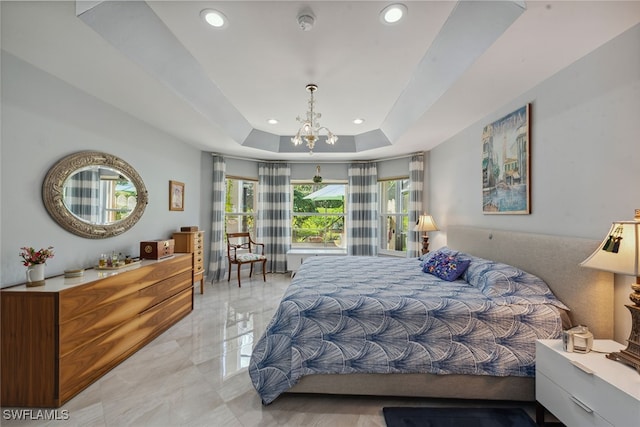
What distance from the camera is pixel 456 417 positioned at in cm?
170

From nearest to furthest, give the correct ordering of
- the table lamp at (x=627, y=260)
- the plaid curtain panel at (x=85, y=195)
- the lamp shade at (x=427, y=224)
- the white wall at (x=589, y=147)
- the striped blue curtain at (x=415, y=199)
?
the table lamp at (x=627, y=260) < the white wall at (x=589, y=147) < the plaid curtain panel at (x=85, y=195) < the lamp shade at (x=427, y=224) < the striped blue curtain at (x=415, y=199)

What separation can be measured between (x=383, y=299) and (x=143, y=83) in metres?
2.73

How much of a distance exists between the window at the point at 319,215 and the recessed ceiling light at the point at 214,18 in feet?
12.8

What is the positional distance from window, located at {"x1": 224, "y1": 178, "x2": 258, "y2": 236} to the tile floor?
2.86 metres

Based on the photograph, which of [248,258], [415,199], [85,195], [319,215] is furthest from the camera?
[319,215]

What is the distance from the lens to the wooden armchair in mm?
4727

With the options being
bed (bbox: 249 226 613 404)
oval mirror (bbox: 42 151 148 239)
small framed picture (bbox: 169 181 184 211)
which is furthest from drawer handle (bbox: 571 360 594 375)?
small framed picture (bbox: 169 181 184 211)

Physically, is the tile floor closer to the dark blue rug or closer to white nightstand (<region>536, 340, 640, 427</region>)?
the dark blue rug

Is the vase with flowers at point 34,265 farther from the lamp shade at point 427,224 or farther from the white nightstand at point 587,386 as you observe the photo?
the lamp shade at point 427,224

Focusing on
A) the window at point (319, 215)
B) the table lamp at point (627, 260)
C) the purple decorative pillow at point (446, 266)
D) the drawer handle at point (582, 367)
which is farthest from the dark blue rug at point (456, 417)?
the window at point (319, 215)

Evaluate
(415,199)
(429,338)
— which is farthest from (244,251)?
(429,338)

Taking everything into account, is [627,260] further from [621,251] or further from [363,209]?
[363,209]

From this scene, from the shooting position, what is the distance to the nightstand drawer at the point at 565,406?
131cm

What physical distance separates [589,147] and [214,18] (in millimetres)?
2759
